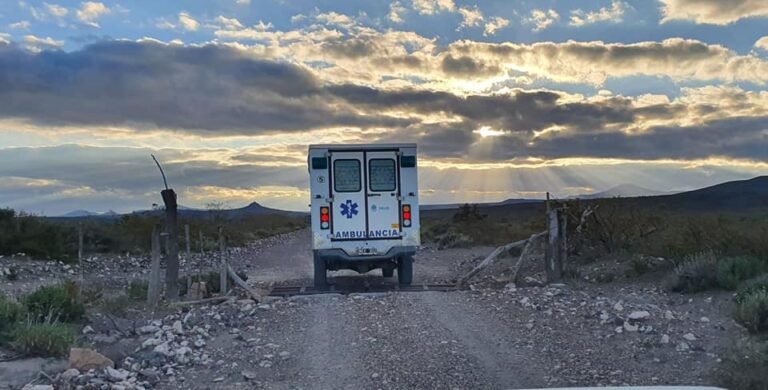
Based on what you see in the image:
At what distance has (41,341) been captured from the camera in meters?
9.77

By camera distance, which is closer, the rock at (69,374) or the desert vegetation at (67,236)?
the rock at (69,374)

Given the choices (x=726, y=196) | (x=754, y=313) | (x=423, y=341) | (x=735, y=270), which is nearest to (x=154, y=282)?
(x=423, y=341)

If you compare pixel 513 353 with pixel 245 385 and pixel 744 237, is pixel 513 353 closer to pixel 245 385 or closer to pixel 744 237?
pixel 245 385

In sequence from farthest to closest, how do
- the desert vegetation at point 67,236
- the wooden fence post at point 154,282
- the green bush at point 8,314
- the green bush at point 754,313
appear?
the desert vegetation at point 67,236 < the wooden fence post at point 154,282 < the green bush at point 8,314 < the green bush at point 754,313

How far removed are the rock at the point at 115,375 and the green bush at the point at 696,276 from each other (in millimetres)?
9530

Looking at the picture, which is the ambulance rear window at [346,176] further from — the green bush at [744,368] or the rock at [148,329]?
the green bush at [744,368]

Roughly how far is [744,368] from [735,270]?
19.9 ft

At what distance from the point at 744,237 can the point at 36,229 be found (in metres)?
20.9

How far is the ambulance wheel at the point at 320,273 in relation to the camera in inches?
691

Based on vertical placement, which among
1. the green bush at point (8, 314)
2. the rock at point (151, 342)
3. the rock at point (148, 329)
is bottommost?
the rock at point (151, 342)

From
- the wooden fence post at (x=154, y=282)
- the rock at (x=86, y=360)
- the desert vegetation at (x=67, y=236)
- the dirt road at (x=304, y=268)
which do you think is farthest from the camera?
the desert vegetation at (x=67, y=236)

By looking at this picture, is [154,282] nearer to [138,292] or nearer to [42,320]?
[138,292]

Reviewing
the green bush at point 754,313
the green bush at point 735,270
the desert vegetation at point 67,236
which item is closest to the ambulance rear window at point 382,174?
the desert vegetation at point 67,236

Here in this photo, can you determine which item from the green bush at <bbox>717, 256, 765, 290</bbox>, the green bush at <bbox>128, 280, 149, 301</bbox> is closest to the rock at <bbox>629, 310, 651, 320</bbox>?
the green bush at <bbox>717, 256, 765, 290</bbox>
